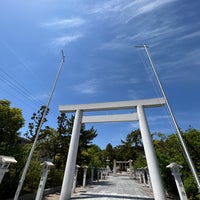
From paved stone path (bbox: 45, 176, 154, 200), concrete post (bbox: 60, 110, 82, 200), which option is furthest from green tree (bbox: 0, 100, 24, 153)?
paved stone path (bbox: 45, 176, 154, 200)

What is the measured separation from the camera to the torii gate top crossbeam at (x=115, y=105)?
895 centimetres

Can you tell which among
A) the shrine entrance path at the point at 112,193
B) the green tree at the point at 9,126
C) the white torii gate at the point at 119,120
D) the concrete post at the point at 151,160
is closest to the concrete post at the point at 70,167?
the white torii gate at the point at 119,120

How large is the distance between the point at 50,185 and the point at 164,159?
28.4ft

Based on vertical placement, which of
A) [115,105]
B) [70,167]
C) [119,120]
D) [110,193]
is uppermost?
[115,105]

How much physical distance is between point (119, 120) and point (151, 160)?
9.74 feet

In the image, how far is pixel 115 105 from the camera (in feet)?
31.0

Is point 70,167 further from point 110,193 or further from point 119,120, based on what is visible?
point 119,120

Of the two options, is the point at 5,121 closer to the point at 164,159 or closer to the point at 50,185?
the point at 50,185

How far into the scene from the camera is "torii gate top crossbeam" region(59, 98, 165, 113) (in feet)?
29.3

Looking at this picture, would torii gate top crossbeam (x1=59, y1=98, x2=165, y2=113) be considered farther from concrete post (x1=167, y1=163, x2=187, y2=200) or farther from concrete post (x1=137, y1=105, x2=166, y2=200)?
concrete post (x1=167, y1=163, x2=187, y2=200)

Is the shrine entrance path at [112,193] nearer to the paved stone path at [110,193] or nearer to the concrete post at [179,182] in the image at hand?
the paved stone path at [110,193]

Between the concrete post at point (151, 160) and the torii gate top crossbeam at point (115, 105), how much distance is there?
382 millimetres

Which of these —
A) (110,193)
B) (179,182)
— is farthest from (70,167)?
(179,182)

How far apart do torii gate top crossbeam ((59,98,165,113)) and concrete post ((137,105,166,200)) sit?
38cm
